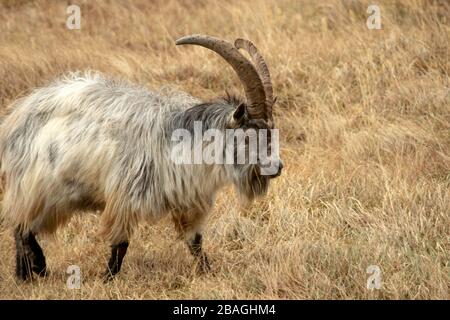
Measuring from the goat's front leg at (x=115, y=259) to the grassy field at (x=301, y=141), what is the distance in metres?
0.10

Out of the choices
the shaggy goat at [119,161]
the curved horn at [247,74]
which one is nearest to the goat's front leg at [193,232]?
the shaggy goat at [119,161]

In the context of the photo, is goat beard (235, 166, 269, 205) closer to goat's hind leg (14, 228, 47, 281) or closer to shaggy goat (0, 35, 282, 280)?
shaggy goat (0, 35, 282, 280)

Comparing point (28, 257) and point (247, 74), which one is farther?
point (28, 257)

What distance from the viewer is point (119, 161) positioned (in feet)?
20.0

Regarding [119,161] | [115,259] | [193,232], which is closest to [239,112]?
[119,161]

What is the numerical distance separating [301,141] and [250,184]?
2.94 metres

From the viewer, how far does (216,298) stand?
5.75 m

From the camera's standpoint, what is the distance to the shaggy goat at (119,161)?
607 centimetres

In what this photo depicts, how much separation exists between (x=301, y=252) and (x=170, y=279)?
3.40 feet

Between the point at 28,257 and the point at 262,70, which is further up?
the point at 262,70

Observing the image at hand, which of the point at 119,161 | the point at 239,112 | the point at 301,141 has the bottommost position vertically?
the point at 119,161

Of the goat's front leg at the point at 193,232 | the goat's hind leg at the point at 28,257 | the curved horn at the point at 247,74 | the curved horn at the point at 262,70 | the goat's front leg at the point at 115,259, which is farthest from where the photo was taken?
the goat's hind leg at the point at 28,257

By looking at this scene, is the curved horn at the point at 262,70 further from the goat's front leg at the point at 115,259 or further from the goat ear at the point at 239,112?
the goat's front leg at the point at 115,259

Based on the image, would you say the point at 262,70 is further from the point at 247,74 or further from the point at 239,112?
the point at 239,112
